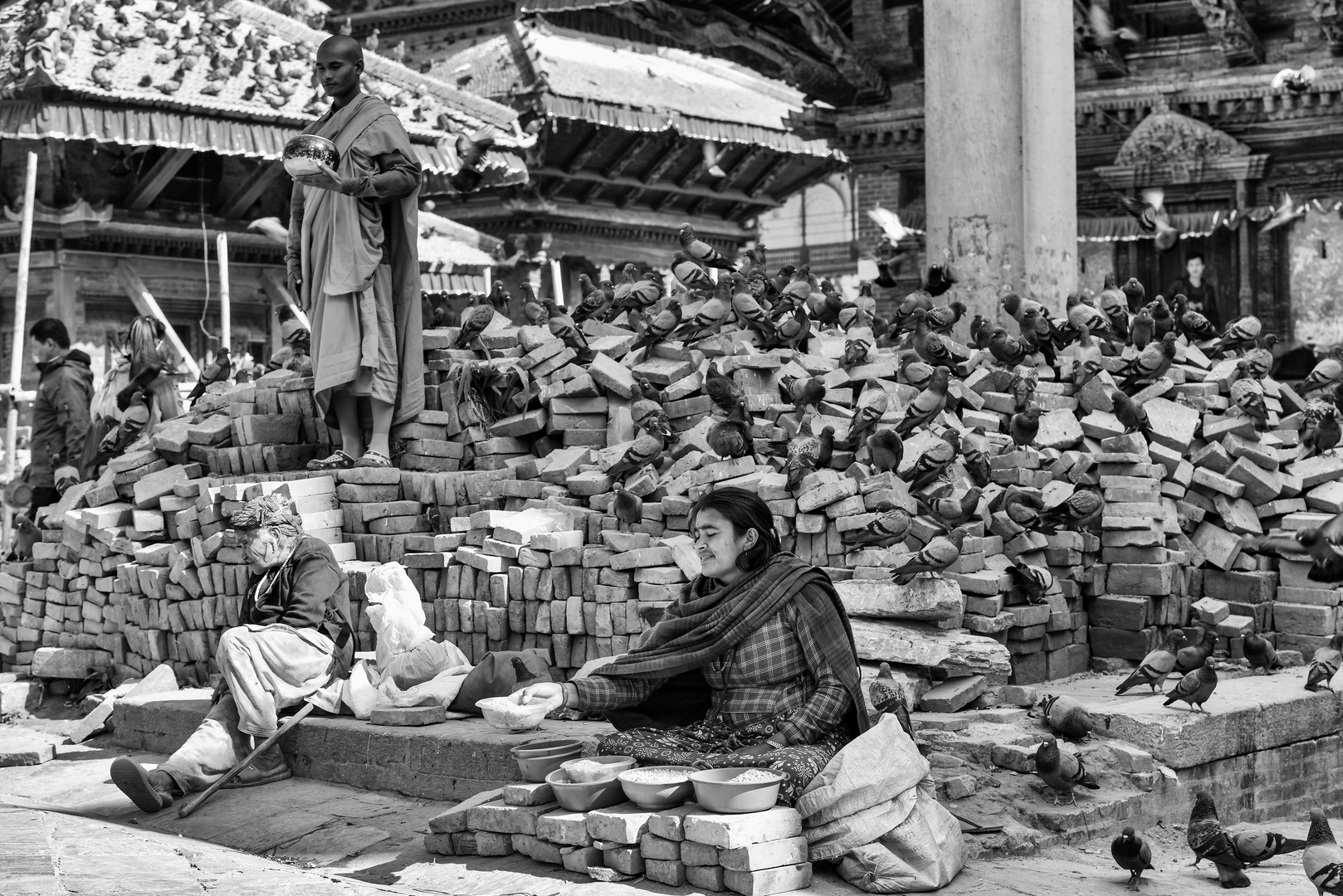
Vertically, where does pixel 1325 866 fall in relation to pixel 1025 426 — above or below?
below

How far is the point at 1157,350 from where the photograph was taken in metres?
9.85

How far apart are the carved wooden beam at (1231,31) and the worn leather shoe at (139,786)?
13.5 meters

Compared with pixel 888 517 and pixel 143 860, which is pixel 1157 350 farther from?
pixel 143 860

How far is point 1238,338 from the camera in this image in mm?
10820

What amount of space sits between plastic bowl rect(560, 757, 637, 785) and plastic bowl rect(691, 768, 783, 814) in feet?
1.13

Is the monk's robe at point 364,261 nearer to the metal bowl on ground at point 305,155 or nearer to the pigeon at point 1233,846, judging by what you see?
the metal bowl on ground at point 305,155

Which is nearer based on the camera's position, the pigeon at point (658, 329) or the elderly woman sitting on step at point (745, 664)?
the elderly woman sitting on step at point (745, 664)

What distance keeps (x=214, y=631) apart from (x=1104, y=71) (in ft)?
42.5

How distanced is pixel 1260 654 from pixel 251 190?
446 inches

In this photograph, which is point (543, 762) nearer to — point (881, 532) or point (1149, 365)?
point (881, 532)

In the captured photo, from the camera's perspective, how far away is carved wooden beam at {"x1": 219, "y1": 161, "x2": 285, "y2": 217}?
1614cm

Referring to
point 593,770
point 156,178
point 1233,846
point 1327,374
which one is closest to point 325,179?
point 593,770

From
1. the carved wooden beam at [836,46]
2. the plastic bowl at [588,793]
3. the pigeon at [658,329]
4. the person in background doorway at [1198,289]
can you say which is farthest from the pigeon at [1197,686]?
the carved wooden beam at [836,46]

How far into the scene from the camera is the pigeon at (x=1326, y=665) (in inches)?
292
